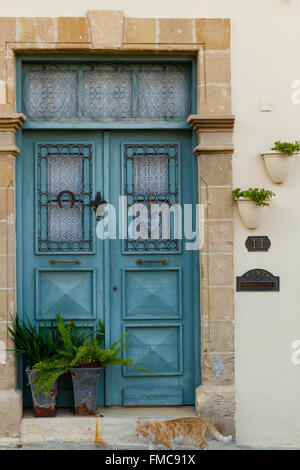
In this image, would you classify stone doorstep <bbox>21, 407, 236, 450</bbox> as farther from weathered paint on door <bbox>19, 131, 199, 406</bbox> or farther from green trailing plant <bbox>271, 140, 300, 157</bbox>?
green trailing plant <bbox>271, 140, 300, 157</bbox>

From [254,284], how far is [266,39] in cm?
205

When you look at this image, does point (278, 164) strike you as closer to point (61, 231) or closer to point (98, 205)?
point (98, 205)

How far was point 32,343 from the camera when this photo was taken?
5809mm

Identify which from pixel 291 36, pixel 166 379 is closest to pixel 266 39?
pixel 291 36

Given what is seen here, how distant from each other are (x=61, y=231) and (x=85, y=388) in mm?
1334

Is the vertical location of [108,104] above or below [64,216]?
above

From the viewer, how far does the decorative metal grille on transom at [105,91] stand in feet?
20.2

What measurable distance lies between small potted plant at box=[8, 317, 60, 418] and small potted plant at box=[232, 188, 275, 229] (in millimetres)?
1852

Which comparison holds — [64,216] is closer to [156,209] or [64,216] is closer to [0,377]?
[156,209]

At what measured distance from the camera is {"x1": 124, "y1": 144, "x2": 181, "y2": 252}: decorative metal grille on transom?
20.3 ft

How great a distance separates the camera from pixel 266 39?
6.00 metres

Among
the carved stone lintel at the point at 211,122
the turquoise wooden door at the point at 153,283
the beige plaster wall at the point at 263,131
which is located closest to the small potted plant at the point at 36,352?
the turquoise wooden door at the point at 153,283

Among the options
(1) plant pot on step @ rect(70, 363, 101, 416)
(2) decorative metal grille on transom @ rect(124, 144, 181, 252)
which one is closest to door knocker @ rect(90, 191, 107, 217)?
(2) decorative metal grille on transom @ rect(124, 144, 181, 252)
